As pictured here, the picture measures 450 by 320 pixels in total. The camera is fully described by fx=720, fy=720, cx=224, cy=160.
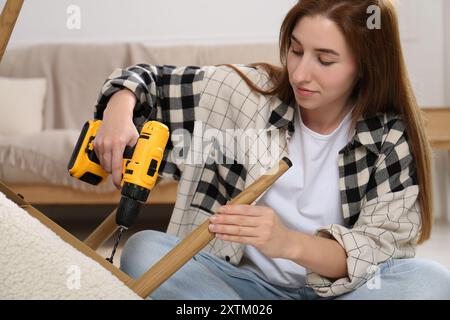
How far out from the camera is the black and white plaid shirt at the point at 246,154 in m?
1.38

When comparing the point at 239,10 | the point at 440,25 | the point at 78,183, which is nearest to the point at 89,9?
the point at 239,10

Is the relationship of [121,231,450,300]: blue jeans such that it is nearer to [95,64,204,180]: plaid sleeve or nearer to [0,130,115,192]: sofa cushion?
[95,64,204,180]: plaid sleeve

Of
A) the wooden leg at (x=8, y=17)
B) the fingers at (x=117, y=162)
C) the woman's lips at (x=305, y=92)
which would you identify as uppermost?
the wooden leg at (x=8, y=17)

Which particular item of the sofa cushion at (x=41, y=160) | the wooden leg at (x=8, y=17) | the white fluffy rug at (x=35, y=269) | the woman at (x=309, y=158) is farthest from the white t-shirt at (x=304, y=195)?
the sofa cushion at (x=41, y=160)

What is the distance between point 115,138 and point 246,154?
34cm

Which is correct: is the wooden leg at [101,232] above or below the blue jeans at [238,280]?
above

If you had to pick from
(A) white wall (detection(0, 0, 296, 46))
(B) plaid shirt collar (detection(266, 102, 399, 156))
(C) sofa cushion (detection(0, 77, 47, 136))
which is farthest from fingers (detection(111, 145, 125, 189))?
(A) white wall (detection(0, 0, 296, 46))

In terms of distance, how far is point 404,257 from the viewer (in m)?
1.42

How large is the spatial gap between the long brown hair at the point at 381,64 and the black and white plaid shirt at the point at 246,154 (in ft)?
0.08

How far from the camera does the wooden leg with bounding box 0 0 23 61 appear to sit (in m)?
1.13

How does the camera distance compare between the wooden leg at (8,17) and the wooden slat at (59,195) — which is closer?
the wooden leg at (8,17)

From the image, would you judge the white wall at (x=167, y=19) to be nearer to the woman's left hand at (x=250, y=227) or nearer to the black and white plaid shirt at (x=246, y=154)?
the black and white plaid shirt at (x=246, y=154)

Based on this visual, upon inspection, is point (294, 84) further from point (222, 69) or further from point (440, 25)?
point (440, 25)
